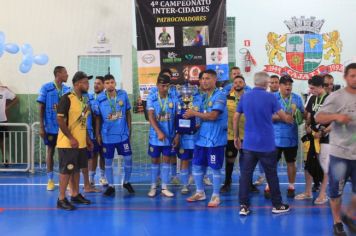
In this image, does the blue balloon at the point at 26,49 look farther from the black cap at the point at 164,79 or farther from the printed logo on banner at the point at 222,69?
the black cap at the point at 164,79

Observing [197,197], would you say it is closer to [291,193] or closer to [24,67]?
[291,193]

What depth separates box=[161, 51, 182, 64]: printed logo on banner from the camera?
27.7 feet

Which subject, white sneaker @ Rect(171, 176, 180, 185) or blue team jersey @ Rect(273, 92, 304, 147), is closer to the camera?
blue team jersey @ Rect(273, 92, 304, 147)

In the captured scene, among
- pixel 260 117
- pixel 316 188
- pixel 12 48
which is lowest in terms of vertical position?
pixel 316 188

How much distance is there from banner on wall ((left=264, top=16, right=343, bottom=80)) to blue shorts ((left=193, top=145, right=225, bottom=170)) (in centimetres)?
390

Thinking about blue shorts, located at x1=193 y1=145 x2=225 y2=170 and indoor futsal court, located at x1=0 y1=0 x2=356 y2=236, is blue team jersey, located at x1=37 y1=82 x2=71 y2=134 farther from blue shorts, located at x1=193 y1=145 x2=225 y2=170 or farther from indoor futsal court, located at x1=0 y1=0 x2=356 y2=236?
blue shorts, located at x1=193 y1=145 x2=225 y2=170

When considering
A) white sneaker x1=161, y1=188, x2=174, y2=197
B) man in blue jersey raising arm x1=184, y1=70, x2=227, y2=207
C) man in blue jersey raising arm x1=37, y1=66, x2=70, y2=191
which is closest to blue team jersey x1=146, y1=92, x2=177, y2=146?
man in blue jersey raising arm x1=184, y1=70, x2=227, y2=207

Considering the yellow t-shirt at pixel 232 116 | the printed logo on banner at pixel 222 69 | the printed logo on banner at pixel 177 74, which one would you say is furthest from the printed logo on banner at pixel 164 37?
the yellow t-shirt at pixel 232 116

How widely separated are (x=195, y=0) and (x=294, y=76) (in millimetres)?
2670

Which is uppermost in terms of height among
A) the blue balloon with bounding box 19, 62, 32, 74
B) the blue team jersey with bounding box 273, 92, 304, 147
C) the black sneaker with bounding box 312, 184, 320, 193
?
the blue balloon with bounding box 19, 62, 32, 74

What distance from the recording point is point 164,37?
8.41 metres

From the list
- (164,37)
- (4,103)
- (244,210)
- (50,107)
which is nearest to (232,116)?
(244,210)

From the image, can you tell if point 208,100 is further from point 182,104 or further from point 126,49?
point 126,49

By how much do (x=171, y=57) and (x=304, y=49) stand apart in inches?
112
